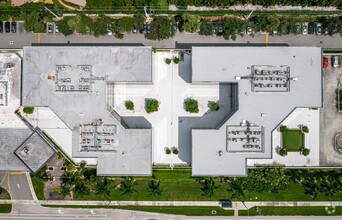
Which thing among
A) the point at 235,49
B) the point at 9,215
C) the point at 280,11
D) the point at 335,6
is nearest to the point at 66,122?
the point at 9,215

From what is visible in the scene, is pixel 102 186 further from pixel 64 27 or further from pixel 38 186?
pixel 64 27

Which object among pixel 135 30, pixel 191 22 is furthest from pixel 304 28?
pixel 135 30

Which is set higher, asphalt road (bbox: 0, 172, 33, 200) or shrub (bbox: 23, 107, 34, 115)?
shrub (bbox: 23, 107, 34, 115)

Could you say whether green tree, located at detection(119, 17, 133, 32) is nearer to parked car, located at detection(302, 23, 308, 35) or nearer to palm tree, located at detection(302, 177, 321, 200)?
parked car, located at detection(302, 23, 308, 35)

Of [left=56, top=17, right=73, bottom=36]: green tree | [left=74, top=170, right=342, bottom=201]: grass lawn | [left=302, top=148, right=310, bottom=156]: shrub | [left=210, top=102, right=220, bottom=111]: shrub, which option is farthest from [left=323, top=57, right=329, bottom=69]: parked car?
[left=56, top=17, right=73, bottom=36]: green tree

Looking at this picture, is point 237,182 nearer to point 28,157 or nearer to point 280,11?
point 280,11

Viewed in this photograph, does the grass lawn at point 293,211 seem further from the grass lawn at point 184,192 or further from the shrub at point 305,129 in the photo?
the shrub at point 305,129
